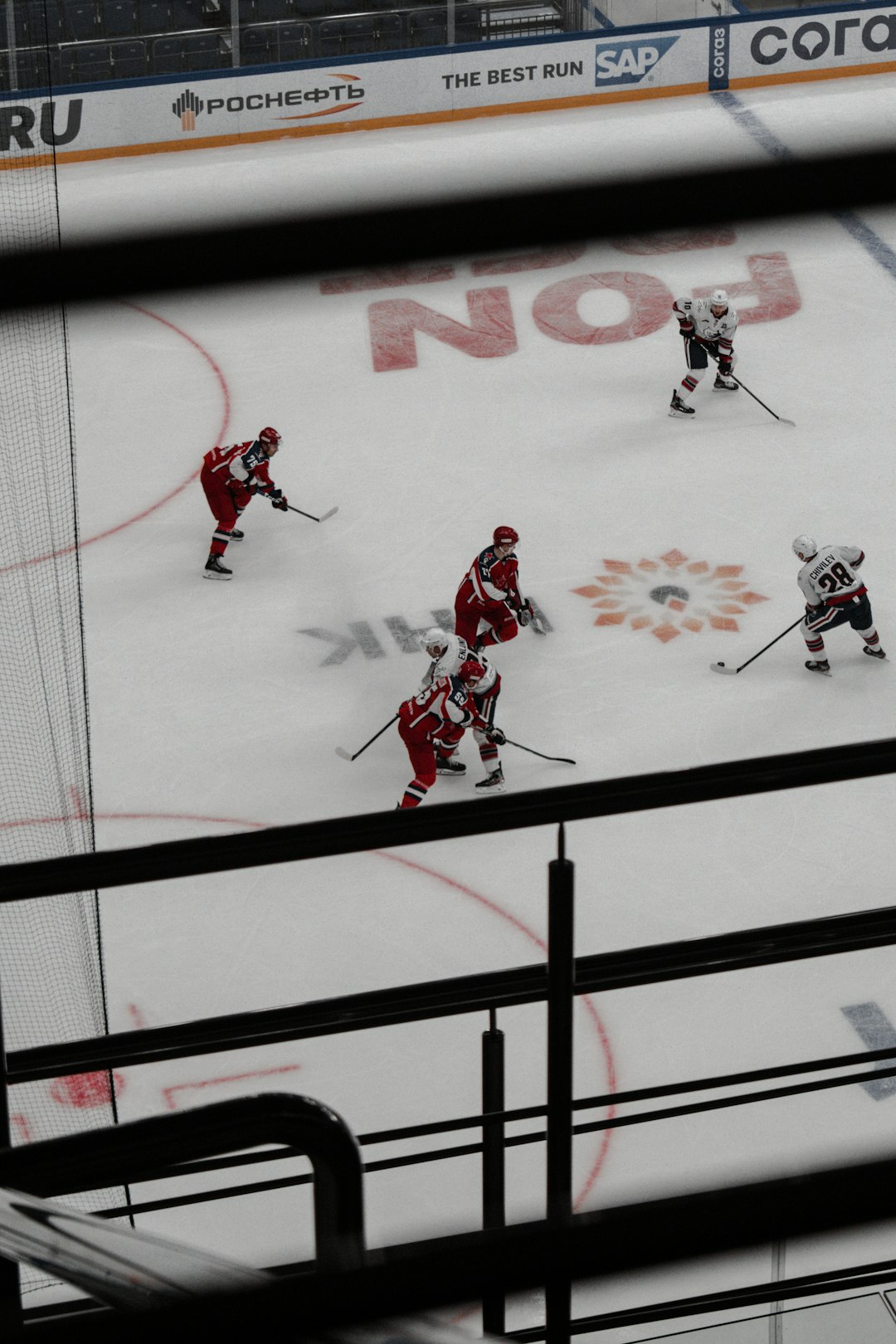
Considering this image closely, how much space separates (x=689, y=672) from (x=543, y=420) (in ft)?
9.68

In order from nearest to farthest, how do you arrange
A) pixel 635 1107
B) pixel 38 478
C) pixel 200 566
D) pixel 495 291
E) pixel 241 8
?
1. pixel 635 1107
2. pixel 200 566
3. pixel 38 478
4. pixel 495 291
5. pixel 241 8

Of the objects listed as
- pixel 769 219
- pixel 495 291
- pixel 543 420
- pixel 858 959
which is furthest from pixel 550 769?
pixel 769 219

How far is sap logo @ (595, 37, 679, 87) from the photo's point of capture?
15227 mm

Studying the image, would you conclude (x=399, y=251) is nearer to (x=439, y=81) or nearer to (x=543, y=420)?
(x=543, y=420)

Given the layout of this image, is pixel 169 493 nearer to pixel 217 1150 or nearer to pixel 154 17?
pixel 154 17

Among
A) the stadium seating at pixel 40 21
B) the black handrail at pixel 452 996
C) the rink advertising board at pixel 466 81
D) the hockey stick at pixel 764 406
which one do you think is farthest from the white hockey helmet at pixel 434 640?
the rink advertising board at pixel 466 81

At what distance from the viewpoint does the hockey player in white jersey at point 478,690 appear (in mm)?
7031

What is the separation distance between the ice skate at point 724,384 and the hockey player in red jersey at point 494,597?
329 centimetres

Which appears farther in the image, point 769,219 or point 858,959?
point 858,959

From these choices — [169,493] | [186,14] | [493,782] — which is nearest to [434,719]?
[493,782]

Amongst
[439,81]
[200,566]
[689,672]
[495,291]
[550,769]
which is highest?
[439,81]

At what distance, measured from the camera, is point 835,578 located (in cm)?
798

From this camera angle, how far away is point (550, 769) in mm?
7652

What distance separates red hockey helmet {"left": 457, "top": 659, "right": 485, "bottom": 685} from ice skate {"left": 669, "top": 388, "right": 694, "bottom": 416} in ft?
13.6
